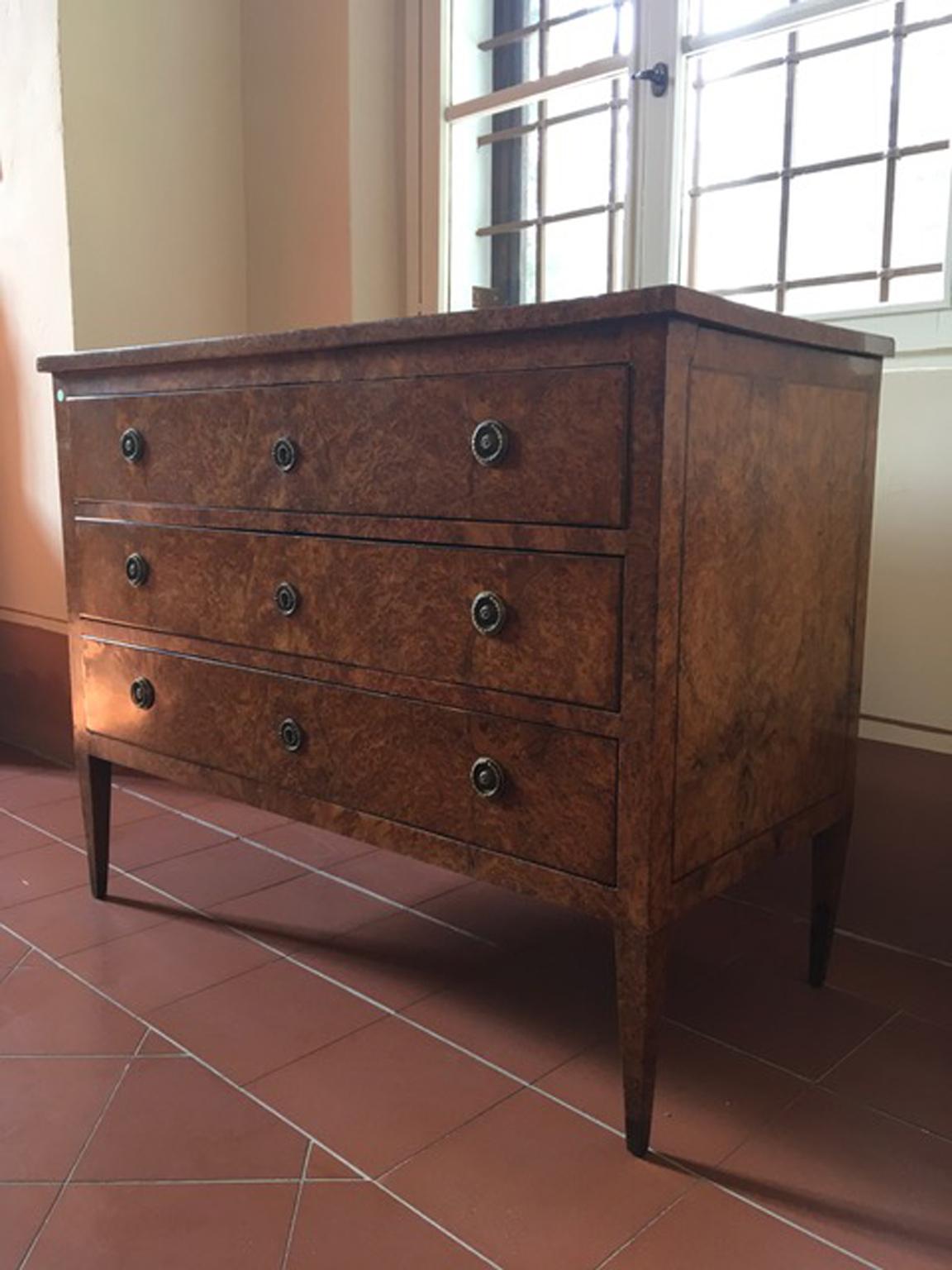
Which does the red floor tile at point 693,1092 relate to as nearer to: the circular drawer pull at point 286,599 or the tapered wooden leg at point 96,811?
the circular drawer pull at point 286,599

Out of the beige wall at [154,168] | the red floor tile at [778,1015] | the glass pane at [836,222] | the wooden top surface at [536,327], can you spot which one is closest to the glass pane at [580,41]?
the glass pane at [836,222]

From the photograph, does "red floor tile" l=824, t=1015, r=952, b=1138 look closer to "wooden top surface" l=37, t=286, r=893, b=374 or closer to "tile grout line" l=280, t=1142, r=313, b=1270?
"tile grout line" l=280, t=1142, r=313, b=1270

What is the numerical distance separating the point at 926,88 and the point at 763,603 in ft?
3.54

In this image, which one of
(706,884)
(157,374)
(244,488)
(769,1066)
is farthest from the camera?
(157,374)

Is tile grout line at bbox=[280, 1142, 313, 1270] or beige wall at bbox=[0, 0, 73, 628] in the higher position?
beige wall at bbox=[0, 0, 73, 628]

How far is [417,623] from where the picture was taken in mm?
1565

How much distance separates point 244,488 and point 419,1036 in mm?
887

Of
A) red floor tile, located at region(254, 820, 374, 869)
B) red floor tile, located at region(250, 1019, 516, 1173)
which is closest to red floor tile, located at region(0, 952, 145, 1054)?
red floor tile, located at region(250, 1019, 516, 1173)

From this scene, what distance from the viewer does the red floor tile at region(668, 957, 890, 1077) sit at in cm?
167

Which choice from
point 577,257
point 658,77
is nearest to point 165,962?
point 577,257

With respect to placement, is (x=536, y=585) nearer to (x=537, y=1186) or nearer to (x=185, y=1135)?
(x=537, y=1186)

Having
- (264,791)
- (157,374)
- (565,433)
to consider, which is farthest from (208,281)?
(565,433)

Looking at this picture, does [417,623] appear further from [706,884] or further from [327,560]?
[706,884]

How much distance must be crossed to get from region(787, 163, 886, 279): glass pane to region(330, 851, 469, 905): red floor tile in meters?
1.38
